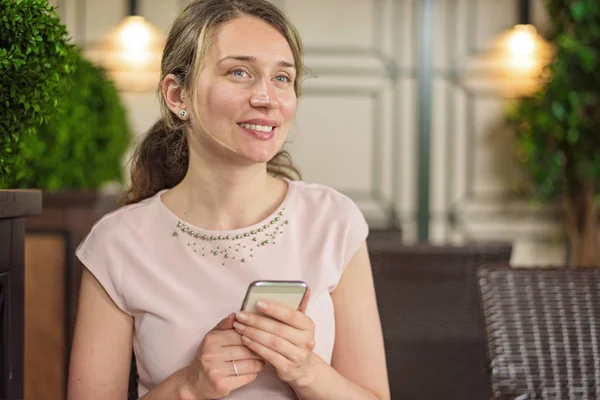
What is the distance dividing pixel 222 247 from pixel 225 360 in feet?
1.00

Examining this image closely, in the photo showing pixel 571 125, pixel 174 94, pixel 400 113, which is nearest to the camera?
pixel 174 94

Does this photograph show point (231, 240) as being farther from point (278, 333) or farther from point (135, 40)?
point (135, 40)

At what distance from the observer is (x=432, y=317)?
262 cm

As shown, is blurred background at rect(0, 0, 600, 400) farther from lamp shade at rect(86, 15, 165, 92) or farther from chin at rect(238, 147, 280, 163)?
chin at rect(238, 147, 280, 163)

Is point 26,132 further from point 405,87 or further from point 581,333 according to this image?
point 405,87

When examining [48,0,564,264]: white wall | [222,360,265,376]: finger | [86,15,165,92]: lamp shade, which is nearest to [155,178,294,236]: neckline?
[222,360,265,376]: finger

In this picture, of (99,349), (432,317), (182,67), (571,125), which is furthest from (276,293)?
(571,125)

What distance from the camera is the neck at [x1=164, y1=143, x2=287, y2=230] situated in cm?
160

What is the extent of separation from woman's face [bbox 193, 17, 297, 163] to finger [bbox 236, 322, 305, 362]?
1.13 feet

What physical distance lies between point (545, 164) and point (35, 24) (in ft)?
16.5

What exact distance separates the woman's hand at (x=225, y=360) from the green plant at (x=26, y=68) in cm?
50

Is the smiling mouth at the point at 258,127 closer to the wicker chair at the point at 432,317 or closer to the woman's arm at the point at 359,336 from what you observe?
the woman's arm at the point at 359,336

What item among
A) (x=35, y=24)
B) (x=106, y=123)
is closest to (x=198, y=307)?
(x=35, y=24)

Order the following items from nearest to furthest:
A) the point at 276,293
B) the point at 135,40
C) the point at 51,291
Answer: the point at 276,293 → the point at 51,291 → the point at 135,40
